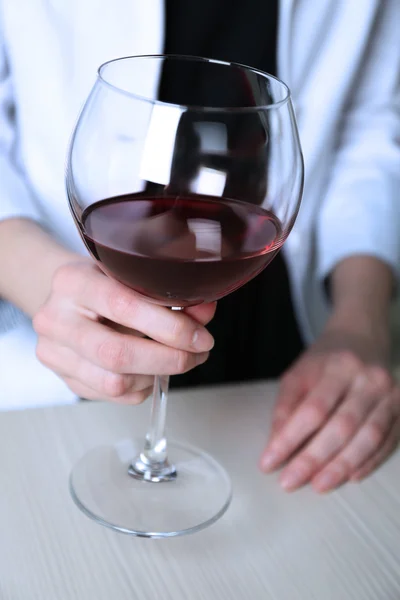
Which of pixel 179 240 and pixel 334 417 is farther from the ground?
pixel 179 240

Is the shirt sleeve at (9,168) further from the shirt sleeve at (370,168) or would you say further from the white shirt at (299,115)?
the shirt sleeve at (370,168)

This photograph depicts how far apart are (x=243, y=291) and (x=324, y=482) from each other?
0.47 meters

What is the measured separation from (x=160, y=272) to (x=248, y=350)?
2.35ft

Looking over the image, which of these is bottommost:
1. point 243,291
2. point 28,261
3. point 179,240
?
point 243,291

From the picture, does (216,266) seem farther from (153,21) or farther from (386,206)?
(386,206)

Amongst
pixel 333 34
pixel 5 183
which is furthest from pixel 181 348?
pixel 333 34

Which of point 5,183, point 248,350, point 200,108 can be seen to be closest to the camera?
point 200,108

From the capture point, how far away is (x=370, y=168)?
1.17 metres

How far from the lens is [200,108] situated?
454mm

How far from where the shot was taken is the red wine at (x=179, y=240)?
0.49 meters

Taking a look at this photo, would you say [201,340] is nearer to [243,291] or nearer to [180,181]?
[180,181]

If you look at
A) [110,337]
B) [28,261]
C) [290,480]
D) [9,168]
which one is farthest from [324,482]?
[9,168]

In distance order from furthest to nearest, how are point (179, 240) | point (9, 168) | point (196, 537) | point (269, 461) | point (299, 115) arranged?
1. point (299, 115)
2. point (9, 168)
3. point (269, 461)
4. point (196, 537)
5. point (179, 240)

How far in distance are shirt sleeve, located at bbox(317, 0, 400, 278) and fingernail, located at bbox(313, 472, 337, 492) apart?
1.60ft
